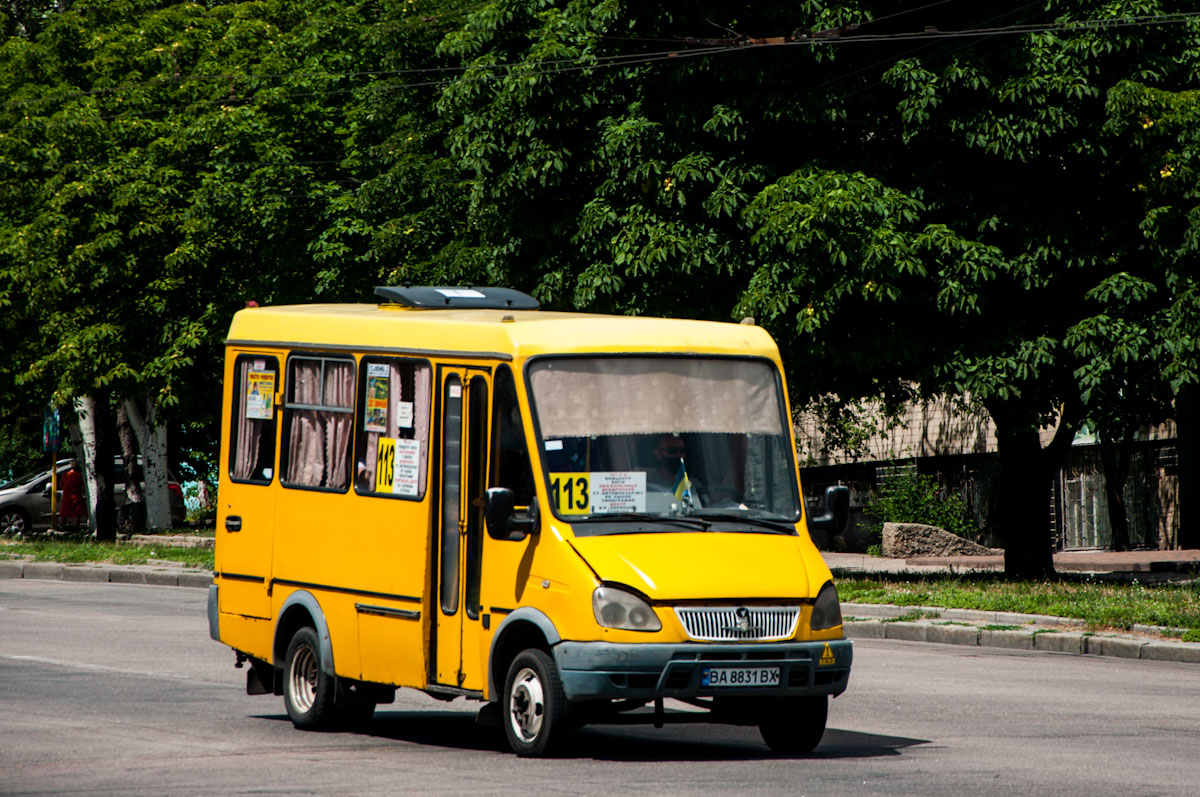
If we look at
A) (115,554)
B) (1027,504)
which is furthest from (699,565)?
(115,554)

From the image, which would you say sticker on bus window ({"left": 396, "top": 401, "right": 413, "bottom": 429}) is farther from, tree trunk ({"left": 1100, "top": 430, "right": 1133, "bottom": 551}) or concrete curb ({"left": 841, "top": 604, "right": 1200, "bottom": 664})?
tree trunk ({"left": 1100, "top": 430, "right": 1133, "bottom": 551})

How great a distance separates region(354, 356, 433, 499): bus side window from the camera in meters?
10.6

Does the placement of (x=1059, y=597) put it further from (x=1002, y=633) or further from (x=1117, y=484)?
(x=1117, y=484)

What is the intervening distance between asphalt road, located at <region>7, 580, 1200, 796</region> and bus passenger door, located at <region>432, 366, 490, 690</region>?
1.79 feet

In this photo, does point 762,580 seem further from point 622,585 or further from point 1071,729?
point 1071,729

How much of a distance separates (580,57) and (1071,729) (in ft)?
A: 44.2

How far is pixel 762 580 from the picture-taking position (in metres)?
9.58

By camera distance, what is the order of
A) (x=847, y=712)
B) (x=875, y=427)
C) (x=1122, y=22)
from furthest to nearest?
(x=875, y=427) < (x=1122, y=22) < (x=847, y=712)

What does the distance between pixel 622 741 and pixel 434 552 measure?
1.58m

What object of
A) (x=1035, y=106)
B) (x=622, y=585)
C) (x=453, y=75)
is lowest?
(x=622, y=585)

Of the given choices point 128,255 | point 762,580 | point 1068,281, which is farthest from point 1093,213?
point 128,255

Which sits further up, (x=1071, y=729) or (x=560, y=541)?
(x=560, y=541)

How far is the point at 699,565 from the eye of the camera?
9.49 m

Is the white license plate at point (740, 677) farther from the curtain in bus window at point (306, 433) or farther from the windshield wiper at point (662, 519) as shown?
the curtain in bus window at point (306, 433)
